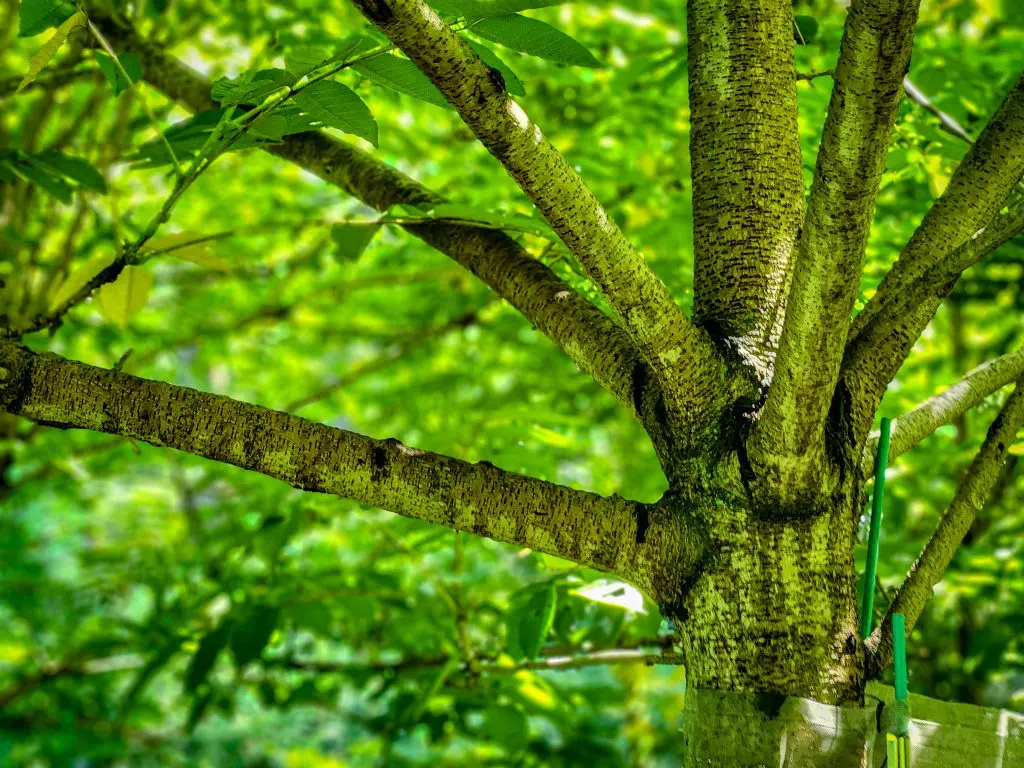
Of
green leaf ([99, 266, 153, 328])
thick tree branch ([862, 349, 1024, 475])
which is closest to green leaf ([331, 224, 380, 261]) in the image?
green leaf ([99, 266, 153, 328])

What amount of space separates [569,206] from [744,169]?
256 millimetres

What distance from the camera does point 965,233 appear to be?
2.71ft

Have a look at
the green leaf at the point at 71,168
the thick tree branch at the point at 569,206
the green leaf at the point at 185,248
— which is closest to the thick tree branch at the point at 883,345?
the thick tree branch at the point at 569,206

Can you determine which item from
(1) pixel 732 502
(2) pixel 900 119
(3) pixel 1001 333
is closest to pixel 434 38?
(1) pixel 732 502

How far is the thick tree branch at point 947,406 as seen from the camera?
Answer: 33.1 inches

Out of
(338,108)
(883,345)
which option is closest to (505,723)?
(883,345)

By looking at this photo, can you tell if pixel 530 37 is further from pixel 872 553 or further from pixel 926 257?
pixel 872 553

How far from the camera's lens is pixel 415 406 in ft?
9.16

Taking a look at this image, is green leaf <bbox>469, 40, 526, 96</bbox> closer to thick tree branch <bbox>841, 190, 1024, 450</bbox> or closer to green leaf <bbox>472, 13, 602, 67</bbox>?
green leaf <bbox>472, 13, 602, 67</bbox>

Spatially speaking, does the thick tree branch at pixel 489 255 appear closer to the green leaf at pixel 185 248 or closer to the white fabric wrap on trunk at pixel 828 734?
the green leaf at pixel 185 248

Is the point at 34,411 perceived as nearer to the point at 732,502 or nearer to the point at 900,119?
the point at 732,502

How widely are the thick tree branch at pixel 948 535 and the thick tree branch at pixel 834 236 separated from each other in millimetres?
152

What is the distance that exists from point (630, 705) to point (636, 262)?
2.69m

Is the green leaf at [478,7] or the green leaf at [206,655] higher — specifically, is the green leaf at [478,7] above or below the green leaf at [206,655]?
above
